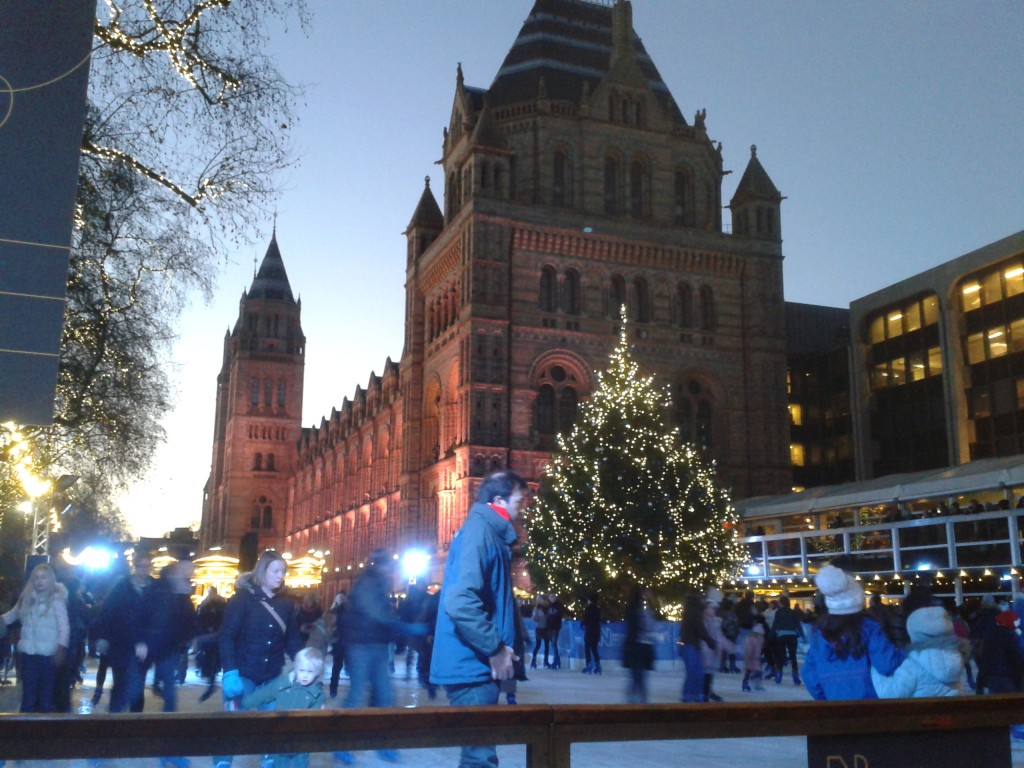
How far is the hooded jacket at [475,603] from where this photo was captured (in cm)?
474

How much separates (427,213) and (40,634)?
150 feet

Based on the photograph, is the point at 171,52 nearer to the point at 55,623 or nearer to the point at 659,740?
the point at 55,623

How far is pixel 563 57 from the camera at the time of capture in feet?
164

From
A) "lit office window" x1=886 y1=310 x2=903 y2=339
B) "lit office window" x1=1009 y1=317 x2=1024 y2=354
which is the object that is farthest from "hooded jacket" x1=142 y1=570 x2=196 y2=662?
"lit office window" x1=886 y1=310 x2=903 y2=339

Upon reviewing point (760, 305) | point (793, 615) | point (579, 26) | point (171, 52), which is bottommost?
point (793, 615)


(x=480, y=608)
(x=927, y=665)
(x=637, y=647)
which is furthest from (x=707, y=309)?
(x=480, y=608)

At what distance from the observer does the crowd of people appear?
192 inches

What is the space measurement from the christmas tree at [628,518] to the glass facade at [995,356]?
16702 millimetres

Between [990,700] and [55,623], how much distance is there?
830cm

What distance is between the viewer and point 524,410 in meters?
42.7

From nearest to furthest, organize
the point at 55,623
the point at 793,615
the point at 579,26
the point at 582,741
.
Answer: the point at 582,741 → the point at 55,623 → the point at 793,615 → the point at 579,26

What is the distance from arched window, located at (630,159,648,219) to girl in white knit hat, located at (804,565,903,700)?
42764 millimetres

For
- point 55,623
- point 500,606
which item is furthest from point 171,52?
point 500,606

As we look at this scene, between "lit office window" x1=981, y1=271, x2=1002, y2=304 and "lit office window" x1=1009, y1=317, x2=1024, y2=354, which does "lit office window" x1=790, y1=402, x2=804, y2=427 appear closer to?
"lit office window" x1=981, y1=271, x2=1002, y2=304
